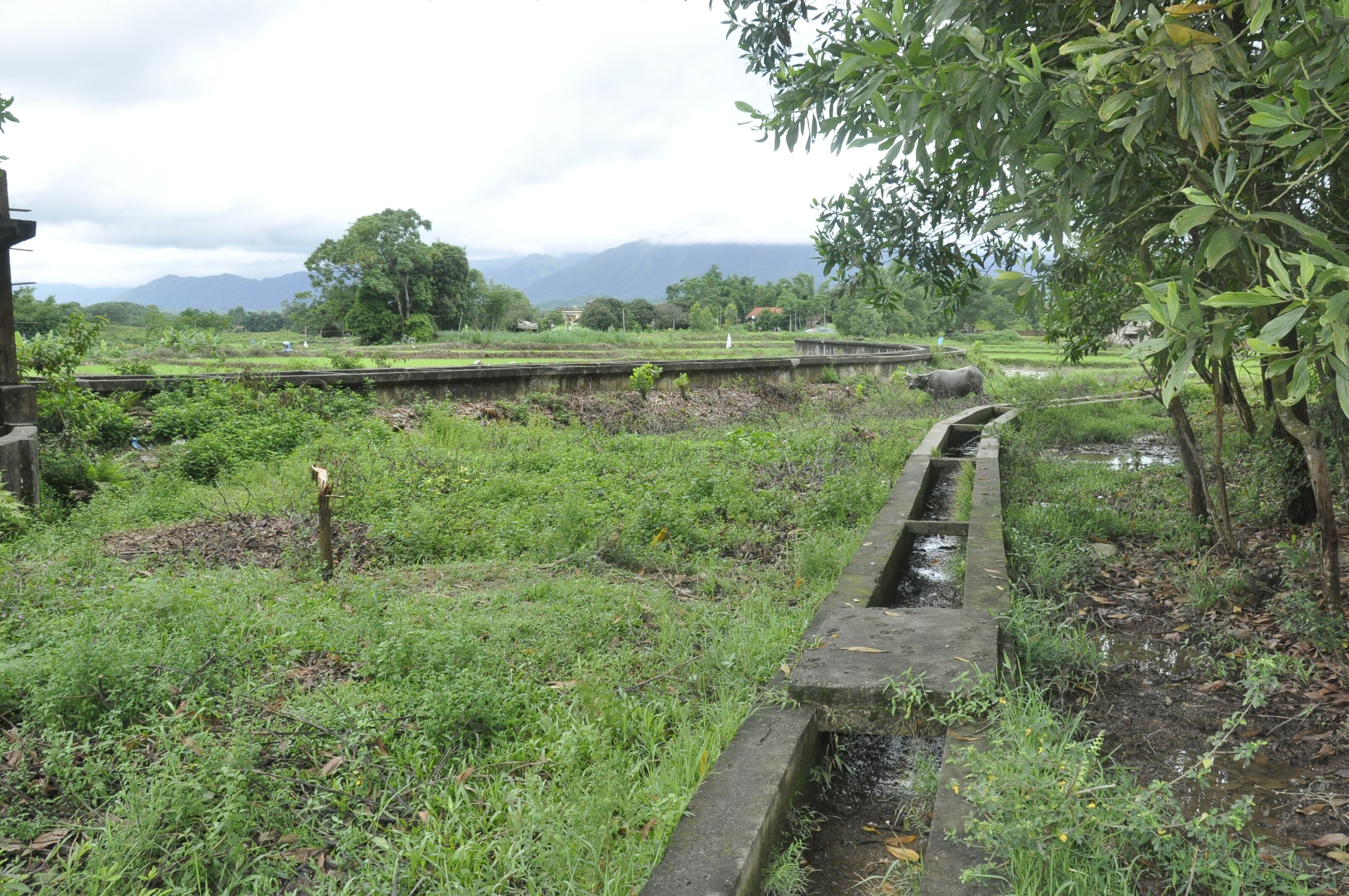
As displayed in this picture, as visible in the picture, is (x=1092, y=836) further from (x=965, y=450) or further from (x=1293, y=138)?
(x=965, y=450)

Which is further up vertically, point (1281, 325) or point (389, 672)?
point (1281, 325)

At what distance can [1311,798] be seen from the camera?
284 centimetres

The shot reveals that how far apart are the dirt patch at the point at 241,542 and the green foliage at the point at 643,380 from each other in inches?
305

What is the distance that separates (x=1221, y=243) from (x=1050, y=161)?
681 millimetres

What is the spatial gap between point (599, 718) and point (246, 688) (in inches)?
52.8

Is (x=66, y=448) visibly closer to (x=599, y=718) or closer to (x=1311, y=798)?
(x=599, y=718)

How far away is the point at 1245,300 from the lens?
6.46ft

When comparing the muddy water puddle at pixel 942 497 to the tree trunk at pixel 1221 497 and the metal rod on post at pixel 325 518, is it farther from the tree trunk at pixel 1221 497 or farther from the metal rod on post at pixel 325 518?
the metal rod on post at pixel 325 518

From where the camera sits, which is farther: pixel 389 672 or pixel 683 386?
pixel 683 386

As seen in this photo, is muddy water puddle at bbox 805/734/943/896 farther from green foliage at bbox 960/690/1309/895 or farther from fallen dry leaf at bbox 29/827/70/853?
fallen dry leaf at bbox 29/827/70/853

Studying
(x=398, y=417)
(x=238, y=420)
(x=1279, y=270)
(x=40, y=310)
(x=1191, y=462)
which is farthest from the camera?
(x=40, y=310)

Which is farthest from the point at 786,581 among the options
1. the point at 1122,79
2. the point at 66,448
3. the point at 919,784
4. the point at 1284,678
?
the point at 66,448

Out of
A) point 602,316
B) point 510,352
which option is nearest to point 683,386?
point 510,352

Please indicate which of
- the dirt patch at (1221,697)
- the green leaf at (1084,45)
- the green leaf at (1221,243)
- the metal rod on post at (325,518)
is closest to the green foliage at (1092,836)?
the dirt patch at (1221,697)
